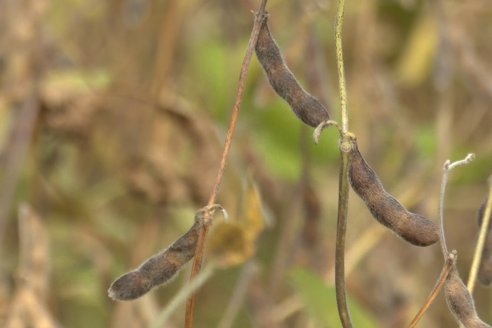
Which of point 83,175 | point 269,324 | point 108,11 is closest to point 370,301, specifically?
point 269,324

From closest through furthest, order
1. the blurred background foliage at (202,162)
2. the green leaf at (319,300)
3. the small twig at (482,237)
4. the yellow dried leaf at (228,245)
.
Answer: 1. the small twig at (482,237)
2. the yellow dried leaf at (228,245)
3. the green leaf at (319,300)
4. the blurred background foliage at (202,162)

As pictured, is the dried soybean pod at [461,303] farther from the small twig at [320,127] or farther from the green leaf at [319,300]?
the green leaf at [319,300]

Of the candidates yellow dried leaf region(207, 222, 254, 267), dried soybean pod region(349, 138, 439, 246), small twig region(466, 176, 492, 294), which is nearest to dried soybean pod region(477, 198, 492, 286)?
small twig region(466, 176, 492, 294)

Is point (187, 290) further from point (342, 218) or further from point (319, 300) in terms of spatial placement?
point (319, 300)

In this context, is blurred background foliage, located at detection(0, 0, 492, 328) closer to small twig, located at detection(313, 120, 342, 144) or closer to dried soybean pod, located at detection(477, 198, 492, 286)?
dried soybean pod, located at detection(477, 198, 492, 286)

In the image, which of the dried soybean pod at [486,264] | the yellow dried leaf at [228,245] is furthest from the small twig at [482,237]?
the yellow dried leaf at [228,245]
